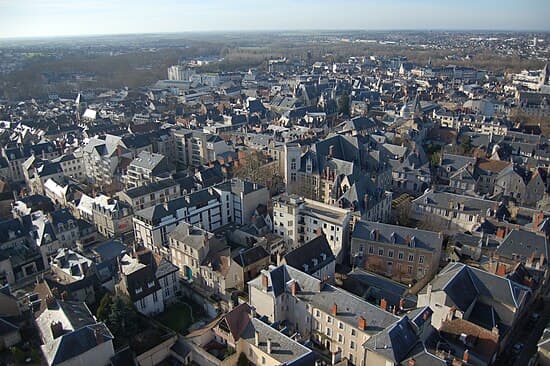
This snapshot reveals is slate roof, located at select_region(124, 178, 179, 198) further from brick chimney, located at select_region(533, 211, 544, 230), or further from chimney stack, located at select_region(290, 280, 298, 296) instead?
brick chimney, located at select_region(533, 211, 544, 230)

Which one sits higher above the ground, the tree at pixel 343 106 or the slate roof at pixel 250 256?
the tree at pixel 343 106

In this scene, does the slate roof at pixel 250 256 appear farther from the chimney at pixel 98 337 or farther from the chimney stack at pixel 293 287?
the chimney at pixel 98 337

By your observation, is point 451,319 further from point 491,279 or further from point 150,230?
point 150,230

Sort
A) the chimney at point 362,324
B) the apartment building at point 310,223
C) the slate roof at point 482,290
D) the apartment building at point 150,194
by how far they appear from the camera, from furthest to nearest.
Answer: the apartment building at point 150,194
the apartment building at point 310,223
the slate roof at point 482,290
the chimney at point 362,324

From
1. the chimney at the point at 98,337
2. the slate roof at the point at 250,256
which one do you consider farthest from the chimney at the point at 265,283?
the chimney at the point at 98,337

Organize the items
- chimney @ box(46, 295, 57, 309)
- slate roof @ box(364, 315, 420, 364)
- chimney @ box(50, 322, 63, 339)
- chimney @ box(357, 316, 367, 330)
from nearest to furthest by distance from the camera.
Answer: slate roof @ box(364, 315, 420, 364) < chimney @ box(50, 322, 63, 339) < chimney @ box(357, 316, 367, 330) < chimney @ box(46, 295, 57, 309)

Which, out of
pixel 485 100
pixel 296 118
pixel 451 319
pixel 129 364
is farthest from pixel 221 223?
pixel 485 100

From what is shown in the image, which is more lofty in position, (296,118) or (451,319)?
(296,118)

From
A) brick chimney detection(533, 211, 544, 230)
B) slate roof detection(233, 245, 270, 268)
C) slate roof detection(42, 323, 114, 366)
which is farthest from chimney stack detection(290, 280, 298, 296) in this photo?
brick chimney detection(533, 211, 544, 230)

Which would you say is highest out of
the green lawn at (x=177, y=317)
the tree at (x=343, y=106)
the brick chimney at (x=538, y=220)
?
the tree at (x=343, y=106)
